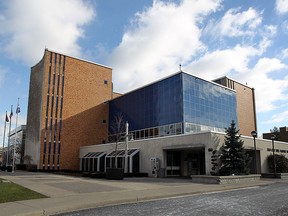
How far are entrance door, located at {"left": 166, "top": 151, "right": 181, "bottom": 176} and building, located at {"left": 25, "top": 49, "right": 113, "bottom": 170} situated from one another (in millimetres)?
22168

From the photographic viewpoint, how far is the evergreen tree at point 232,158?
2609 cm

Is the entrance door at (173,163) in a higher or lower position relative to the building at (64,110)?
lower

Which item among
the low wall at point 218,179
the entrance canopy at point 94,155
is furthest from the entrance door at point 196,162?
the entrance canopy at point 94,155

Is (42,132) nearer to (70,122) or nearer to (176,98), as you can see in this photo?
(70,122)

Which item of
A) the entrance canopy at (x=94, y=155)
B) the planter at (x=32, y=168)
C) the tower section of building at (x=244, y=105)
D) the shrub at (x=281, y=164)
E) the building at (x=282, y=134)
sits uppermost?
the tower section of building at (x=244, y=105)

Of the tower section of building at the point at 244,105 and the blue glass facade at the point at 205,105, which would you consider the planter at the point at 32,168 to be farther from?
the tower section of building at the point at 244,105

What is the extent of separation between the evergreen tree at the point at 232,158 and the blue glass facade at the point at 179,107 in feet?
32.6

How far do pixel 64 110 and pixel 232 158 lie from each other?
32237 mm

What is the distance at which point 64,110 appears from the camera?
49.5 metres

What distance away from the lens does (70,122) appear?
164 ft

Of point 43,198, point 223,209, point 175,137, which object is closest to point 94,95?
point 175,137

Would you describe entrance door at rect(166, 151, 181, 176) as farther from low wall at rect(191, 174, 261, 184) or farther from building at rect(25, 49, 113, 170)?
building at rect(25, 49, 113, 170)

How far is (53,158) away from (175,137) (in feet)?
84.9

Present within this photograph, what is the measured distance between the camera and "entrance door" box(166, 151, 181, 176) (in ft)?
108
